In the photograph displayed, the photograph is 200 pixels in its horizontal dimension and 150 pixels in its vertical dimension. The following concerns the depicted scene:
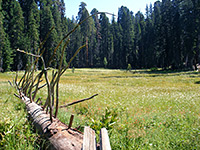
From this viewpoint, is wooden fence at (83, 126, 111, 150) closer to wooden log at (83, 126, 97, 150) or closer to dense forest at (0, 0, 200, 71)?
wooden log at (83, 126, 97, 150)

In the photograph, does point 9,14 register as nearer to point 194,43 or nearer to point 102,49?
point 194,43

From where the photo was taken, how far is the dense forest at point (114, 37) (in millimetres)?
46844

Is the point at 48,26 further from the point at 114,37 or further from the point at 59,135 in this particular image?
the point at 59,135

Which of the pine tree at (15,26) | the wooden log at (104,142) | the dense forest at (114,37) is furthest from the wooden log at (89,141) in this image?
the pine tree at (15,26)

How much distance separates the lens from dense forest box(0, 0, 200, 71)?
46.8 metres

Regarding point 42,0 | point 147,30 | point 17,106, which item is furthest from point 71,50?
point 17,106

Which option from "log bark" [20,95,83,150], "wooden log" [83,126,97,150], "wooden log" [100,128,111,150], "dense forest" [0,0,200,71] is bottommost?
"log bark" [20,95,83,150]

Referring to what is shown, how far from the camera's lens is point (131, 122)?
19.6 feet

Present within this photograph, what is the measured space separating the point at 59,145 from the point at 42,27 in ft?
221

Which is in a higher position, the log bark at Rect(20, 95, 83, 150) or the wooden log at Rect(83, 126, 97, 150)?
the wooden log at Rect(83, 126, 97, 150)

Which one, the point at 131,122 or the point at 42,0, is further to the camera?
the point at 42,0

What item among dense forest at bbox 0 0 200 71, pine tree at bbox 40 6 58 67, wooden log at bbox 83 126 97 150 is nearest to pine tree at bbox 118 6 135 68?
dense forest at bbox 0 0 200 71

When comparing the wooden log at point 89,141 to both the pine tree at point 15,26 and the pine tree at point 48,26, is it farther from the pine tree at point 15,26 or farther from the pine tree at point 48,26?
the pine tree at point 48,26

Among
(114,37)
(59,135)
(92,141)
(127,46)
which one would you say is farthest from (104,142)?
(114,37)
